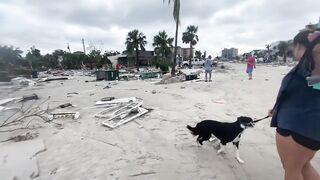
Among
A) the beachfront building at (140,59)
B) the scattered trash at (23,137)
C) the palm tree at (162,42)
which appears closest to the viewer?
the scattered trash at (23,137)

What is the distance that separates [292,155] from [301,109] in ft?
1.13

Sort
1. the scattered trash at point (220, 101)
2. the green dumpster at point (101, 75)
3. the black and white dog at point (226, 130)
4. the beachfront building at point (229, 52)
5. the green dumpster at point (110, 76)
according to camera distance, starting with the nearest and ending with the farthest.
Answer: the black and white dog at point (226, 130) → the scattered trash at point (220, 101) → the green dumpster at point (110, 76) → the green dumpster at point (101, 75) → the beachfront building at point (229, 52)

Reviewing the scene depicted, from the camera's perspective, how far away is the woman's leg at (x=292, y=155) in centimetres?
194

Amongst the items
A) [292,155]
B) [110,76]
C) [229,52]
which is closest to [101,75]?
[110,76]

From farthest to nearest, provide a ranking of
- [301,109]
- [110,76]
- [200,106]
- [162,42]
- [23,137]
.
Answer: [162,42]
[110,76]
[200,106]
[23,137]
[301,109]

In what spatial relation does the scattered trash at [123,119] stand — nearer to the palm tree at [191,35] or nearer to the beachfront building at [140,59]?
the palm tree at [191,35]

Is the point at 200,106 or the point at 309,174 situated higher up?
the point at 309,174

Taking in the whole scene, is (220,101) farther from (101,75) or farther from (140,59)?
(140,59)

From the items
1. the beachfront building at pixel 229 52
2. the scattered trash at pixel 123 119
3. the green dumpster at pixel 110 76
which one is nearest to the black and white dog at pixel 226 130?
the scattered trash at pixel 123 119

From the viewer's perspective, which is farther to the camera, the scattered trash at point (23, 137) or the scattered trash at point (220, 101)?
the scattered trash at point (220, 101)

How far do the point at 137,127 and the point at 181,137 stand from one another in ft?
3.89

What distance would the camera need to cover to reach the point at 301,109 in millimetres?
1910

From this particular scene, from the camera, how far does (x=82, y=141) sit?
508 cm

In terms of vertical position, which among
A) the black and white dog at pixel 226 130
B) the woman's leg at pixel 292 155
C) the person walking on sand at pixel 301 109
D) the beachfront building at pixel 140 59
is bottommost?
the beachfront building at pixel 140 59
